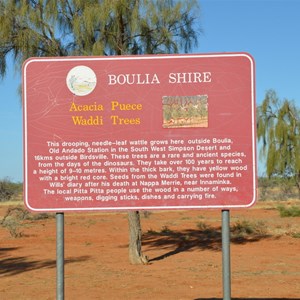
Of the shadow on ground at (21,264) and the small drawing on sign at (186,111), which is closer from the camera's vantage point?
the small drawing on sign at (186,111)

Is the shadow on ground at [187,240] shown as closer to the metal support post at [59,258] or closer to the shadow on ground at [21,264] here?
the shadow on ground at [21,264]

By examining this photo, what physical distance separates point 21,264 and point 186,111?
10.7 m

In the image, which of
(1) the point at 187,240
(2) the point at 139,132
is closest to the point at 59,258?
(2) the point at 139,132

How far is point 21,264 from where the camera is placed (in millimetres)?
14523

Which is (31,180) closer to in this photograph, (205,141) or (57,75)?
(57,75)

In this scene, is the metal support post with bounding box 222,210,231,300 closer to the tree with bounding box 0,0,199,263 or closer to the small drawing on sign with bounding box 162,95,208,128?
the small drawing on sign with bounding box 162,95,208,128

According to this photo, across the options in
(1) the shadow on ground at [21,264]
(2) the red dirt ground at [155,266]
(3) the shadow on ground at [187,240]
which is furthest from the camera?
(3) the shadow on ground at [187,240]

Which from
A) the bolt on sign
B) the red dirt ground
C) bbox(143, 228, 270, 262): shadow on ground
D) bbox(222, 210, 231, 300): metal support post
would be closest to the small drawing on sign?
the bolt on sign

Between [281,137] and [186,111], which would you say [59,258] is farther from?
[281,137]

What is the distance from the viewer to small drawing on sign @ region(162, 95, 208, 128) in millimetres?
4879

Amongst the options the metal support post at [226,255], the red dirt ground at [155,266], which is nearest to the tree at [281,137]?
the red dirt ground at [155,266]

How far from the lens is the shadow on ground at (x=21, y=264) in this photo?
1357 centimetres

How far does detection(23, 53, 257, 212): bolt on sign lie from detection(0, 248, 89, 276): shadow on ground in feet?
29.1

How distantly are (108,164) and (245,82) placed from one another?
134cm
